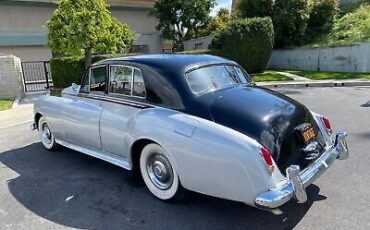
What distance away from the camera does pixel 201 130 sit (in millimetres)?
3447

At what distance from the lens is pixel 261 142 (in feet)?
11.0

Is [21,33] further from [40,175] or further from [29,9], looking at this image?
[40,175]

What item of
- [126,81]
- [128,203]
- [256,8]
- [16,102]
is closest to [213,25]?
[256,8]

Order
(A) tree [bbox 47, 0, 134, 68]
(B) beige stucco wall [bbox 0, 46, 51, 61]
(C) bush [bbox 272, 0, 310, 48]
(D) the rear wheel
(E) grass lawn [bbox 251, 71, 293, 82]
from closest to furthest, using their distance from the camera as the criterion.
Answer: (D) the rear wheel → (A) tree [bbox 47, 0, 134, 68] → (E) grass lawn [bbox 251, 71, 293, 82] → (C) bush [bbox 272, 0, 310, 48] → (B) beige stucco wall [bbox 0, 46, 51, 61]

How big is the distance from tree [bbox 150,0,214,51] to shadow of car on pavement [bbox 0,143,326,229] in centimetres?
2206

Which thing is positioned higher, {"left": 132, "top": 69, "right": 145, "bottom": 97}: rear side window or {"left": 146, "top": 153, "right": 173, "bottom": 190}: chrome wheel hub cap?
{"left": 132, "top": 69, "right": 145, "bottom": 97}: rear side window

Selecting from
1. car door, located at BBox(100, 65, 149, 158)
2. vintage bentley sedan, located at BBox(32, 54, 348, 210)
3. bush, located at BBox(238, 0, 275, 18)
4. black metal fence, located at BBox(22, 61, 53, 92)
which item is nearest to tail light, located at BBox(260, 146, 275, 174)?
vintage bentley sedan, located at BBox(32, 54, 348, 210)

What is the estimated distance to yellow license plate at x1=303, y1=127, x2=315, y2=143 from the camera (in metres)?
3.75

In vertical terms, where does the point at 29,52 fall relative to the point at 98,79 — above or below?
below

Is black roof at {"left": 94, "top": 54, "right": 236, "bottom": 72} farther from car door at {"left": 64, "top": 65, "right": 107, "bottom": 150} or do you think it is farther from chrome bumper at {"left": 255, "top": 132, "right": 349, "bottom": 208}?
chrome bumper at {"left": 255, "top": 132, "right": 349, "bottom": 208}

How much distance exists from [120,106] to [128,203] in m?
1.18

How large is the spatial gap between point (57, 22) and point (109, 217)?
1103 cm

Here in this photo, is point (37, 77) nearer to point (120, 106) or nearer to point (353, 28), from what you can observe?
point (120, 106)

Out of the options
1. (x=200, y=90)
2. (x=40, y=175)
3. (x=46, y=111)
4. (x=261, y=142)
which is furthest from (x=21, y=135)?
(x=261, y=142)
